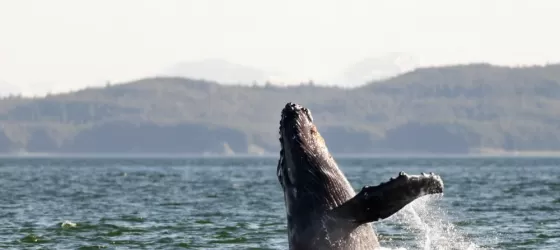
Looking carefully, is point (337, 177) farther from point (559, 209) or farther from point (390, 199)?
point (559, 209)

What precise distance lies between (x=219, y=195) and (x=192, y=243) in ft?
78.1

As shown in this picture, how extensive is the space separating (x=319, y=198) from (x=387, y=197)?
951 mm

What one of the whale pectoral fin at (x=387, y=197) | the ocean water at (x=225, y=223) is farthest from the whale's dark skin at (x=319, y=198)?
the ocean water at (x=225, y=223)

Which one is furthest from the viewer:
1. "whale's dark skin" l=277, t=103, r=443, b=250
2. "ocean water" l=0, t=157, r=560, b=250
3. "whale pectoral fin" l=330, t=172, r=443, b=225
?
"ocean water" l=0, t=157, r=560, b=250

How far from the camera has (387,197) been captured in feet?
33.5

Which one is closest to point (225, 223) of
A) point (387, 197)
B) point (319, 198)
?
point (319, 198)

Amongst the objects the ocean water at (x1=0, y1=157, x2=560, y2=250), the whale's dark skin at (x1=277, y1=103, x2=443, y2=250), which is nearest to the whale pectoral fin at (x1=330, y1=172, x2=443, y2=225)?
the whale's dark skin at (x1=277, y1=103, x2=443, y2=250)

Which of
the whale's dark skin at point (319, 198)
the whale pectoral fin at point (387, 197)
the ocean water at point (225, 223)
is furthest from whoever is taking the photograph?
the ocean water at point (225, 223)

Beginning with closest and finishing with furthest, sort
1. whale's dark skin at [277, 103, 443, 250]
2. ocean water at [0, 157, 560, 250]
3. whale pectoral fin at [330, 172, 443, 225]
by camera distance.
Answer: whale pectoral fin at [330, 172, 443, 225] → whale's dark skin at [277, 103, 443, 250] → ocean water at [0, 157, 560, 250]

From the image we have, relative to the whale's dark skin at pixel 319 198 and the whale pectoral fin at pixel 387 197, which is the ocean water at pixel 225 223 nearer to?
the whale's dark skin at pixel 319 198

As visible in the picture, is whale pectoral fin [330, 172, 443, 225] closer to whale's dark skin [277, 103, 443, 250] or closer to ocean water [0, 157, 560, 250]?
whale's dark skin [277, 103, 443, 250]

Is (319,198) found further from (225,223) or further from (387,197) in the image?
(225,223)

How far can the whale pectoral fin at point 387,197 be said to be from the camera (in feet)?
32.7

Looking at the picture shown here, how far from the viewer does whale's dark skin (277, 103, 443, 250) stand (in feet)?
33.9
